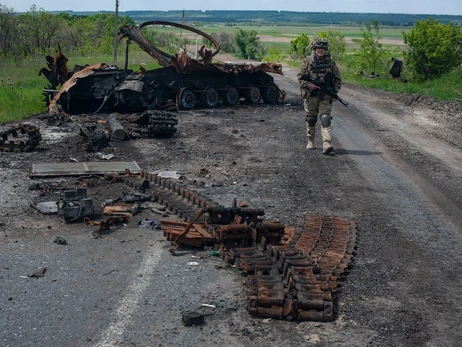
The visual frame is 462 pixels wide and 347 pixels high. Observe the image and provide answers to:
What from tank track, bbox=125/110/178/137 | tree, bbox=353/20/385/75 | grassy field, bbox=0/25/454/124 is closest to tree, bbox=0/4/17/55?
grassy field, bbox=0/25/454/124

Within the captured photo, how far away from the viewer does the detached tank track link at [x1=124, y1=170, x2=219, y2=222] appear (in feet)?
30.5

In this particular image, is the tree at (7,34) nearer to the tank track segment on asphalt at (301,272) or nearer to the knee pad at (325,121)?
the knee pad at (325,121)

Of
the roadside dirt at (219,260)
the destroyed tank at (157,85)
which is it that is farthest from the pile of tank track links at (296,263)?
the destroyed tank at (157,85)

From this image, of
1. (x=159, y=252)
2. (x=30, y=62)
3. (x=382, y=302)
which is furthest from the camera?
(x=30, y=62)

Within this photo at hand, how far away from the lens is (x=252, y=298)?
6113 mm

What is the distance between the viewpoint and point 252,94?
22609 mm

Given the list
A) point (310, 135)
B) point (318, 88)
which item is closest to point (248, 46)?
point (310, 135)

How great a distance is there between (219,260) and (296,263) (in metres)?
0.96

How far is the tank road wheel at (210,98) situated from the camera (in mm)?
21422

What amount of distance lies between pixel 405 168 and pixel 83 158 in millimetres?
5573

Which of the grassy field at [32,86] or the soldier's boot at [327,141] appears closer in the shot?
the soldier's boot at [327,141]

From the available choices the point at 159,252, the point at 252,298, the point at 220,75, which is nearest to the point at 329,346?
the point at 252,298

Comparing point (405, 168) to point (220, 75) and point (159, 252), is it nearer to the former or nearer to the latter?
point (159, 252)

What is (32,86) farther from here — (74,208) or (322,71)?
(74,208)
